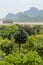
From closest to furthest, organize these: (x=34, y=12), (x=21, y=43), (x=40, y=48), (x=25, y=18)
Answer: (x=40, y=48)
(x=21, y=43)
(x=25, y=18)
(x=34, y=12)

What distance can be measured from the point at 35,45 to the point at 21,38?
14.6ft

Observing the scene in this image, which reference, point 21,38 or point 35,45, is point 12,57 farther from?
point 21,38

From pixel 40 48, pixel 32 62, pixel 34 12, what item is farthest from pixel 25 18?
pixel 32 62

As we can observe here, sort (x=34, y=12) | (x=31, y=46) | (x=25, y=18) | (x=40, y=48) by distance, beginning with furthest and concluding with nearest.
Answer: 1. (x=34, y=12)
2. (x=25, y=18)
3. (x=31, y=46)
4. (x=40, y=48)

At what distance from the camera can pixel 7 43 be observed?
18.0 meters

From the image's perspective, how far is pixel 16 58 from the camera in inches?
475

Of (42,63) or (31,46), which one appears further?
(31,46)

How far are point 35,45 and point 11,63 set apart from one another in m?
5.21

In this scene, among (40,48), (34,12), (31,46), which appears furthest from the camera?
(34,12)

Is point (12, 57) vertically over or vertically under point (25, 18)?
over

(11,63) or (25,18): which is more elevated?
(11,63)

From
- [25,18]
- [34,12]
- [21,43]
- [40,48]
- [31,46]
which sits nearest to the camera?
[40,48]

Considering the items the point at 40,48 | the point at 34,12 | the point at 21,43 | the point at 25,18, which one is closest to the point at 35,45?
the point at 40,48

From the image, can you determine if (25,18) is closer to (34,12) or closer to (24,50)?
(34,12)
